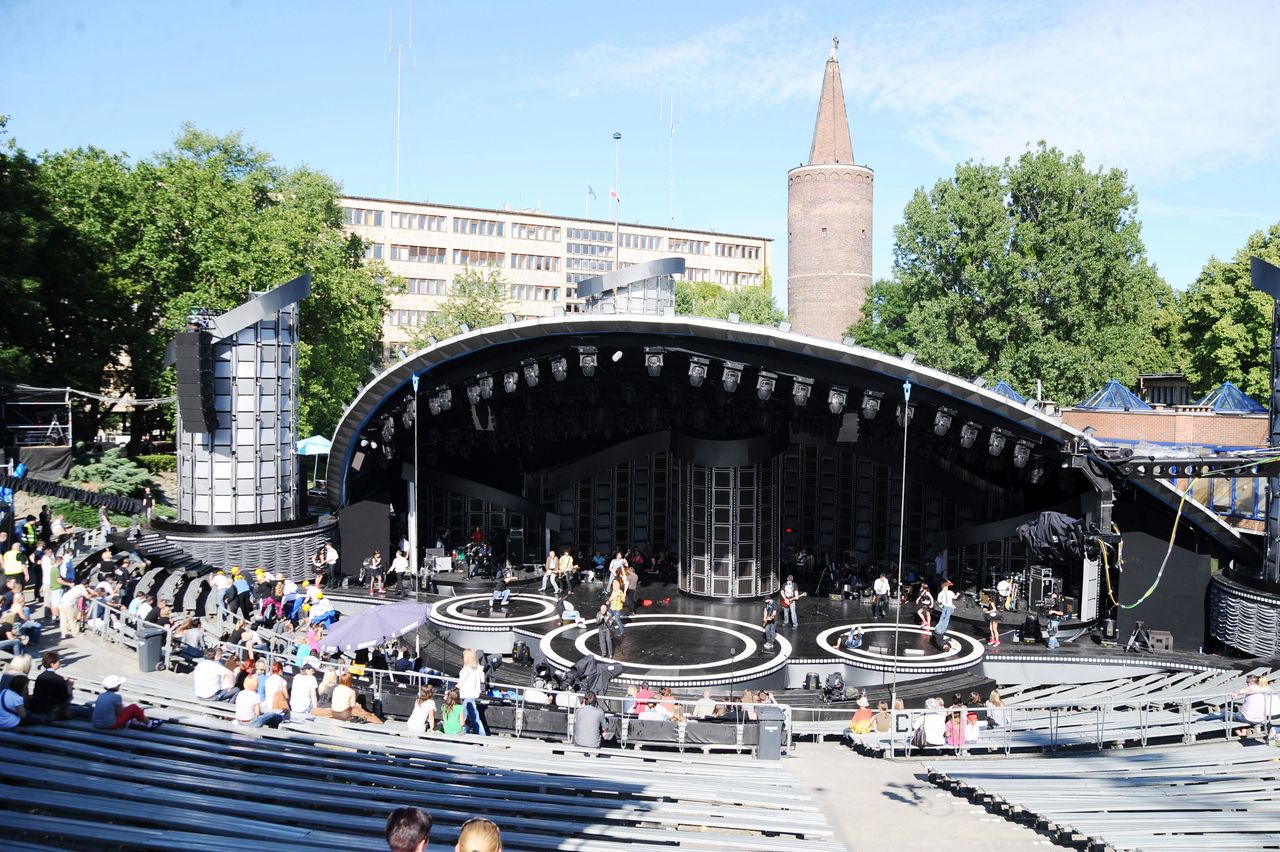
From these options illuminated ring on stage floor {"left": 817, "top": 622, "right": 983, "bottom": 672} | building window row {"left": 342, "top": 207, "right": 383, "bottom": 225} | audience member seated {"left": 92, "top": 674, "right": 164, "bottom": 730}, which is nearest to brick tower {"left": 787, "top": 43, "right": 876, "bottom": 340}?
building window row {"left": 342, "top": 207, "right": 383, "bottom": 225}

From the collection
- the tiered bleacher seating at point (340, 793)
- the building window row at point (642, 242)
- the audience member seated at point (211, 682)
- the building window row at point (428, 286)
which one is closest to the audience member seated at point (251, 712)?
the tiered bleacher seating at point (340, 793)

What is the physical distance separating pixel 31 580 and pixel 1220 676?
24.1 m

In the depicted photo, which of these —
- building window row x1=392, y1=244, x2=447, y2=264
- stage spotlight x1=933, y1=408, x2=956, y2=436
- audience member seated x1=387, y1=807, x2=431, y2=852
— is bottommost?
audience member seated x1=387, y1=807, x2=431, y2=852

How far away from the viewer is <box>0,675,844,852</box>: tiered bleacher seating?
6922 mm

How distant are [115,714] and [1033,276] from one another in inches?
1643

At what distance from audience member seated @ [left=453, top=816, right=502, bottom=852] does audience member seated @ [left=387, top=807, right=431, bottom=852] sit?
0.62 feet

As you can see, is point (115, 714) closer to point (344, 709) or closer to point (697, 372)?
point (344, 709)

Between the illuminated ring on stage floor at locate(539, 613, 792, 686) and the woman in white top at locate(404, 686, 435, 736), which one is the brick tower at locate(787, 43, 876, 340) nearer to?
the illuminated ring on stage floor at locate(539, 613, 792, 686)

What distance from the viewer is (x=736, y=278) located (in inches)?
3627

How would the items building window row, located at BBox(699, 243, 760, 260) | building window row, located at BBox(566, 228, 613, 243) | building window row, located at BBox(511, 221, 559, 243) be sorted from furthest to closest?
building window row, located at BBox(699, 243, 760, 260)
building window row, located at BBox(566, 228, 613, 243)
building window row, located at BBox(511, 221, 559, 243)

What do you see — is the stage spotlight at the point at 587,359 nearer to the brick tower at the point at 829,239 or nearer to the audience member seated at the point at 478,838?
the audience member seated at the point at 478,838

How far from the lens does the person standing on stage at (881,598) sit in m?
23.7

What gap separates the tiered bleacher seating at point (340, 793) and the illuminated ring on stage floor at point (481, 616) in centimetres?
1065

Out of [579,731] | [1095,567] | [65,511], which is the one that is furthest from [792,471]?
[65,511]
